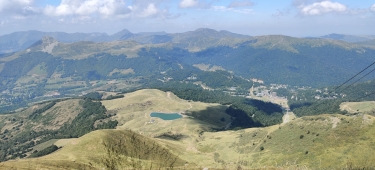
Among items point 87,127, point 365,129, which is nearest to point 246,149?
point 365,129

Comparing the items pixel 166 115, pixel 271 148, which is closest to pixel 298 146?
pixel 271 148

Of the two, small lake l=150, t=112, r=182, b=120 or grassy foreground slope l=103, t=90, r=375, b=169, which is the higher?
grassy foreground slope l=103, t=90, r=375, b=169

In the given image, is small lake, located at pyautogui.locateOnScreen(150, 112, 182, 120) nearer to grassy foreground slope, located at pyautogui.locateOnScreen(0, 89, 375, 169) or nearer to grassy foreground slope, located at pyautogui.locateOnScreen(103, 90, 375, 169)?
grassy foreground slope, located at pyautogui.locateOnScreen(103, 90, 375, 169)

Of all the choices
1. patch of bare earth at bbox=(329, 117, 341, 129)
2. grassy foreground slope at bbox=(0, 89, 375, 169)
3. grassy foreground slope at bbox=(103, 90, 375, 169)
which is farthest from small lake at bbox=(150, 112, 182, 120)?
patch of bare earth at bbox=(329, 117, 341, 129)

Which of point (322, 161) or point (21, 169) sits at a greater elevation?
point (21, 169)

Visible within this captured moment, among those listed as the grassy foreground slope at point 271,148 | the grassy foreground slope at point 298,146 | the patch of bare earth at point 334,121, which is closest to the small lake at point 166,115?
the grassy foreground slope at point 298,146

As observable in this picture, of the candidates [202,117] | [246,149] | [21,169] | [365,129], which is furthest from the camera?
[202,117]

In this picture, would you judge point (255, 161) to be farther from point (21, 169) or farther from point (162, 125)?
point (162, 125)

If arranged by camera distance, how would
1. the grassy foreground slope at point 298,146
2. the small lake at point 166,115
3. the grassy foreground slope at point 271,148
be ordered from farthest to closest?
1. the small lake at point 166,115
2. the grassy foreground slope at point 298,146
3. the grassy foreground slope at point 271,148

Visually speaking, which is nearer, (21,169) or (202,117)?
(21,169)

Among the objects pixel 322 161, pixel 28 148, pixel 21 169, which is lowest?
pixel 28 148

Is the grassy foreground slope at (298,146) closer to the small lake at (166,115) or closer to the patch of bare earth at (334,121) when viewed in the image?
the patch of bare earth at (334,121)
